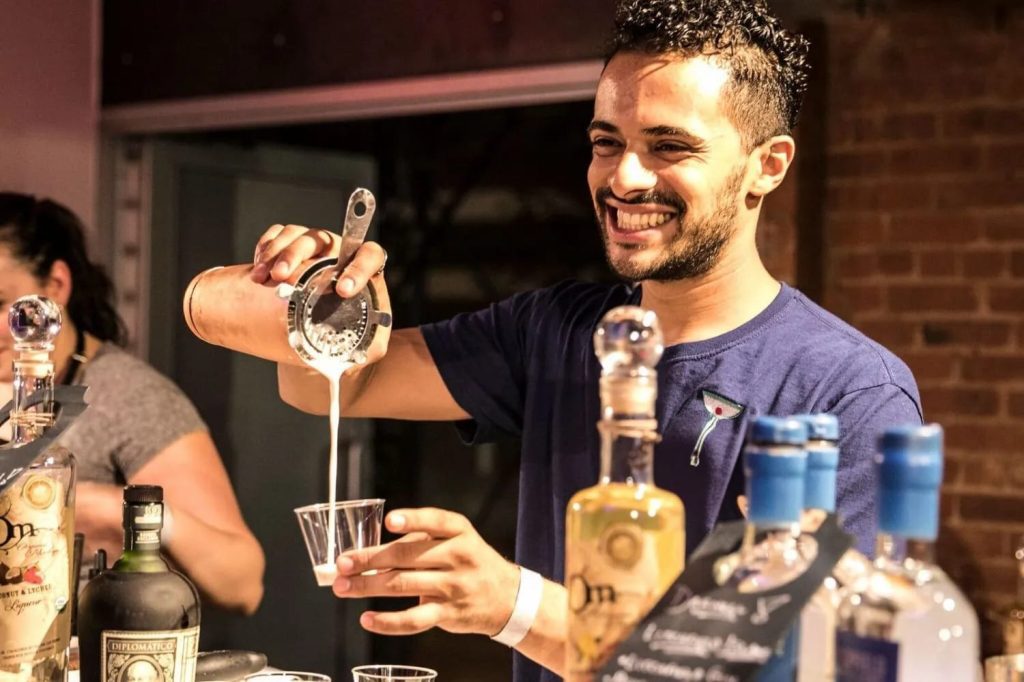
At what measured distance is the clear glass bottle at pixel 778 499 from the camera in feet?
2.60

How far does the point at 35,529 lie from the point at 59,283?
1.54 metres

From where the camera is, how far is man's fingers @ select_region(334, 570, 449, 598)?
103cm

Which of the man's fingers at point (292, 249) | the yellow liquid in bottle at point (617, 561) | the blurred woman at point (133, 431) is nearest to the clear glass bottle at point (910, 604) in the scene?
the yellow liquid in bottle at point (617, 561)

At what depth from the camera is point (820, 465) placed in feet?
2.82

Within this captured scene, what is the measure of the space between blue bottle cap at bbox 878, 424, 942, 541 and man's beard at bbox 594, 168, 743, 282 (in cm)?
78

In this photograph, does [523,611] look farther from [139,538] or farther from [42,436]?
[42,436]

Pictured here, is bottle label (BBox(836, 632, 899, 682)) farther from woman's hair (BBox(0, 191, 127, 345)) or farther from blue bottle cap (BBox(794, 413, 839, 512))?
woman's hair (BBox(0, 191, 127, 345))

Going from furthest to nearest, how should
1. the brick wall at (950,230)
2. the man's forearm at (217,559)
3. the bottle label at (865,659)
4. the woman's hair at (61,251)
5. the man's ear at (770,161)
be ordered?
1. the brick wall at (950,230)
2. the woman's hair at (61,251)
3. the man's forearm at (217,559)
4. the man's ear at (770,161)
5. the bottle label at (865,659)

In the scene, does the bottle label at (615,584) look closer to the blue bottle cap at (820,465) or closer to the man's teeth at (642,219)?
the blue bottle cap at (820,465)

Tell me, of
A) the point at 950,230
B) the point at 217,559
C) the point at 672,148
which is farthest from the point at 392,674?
the point at 950,230

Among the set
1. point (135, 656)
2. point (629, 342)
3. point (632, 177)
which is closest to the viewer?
point (629, 342)

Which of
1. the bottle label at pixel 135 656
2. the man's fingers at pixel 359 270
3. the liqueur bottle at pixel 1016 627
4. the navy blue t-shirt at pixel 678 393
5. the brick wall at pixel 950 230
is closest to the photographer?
the liqueur bottle at pixel 1016 627

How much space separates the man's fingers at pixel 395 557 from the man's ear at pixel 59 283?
68.1 inches

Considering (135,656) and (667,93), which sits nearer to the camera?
(135,656)
